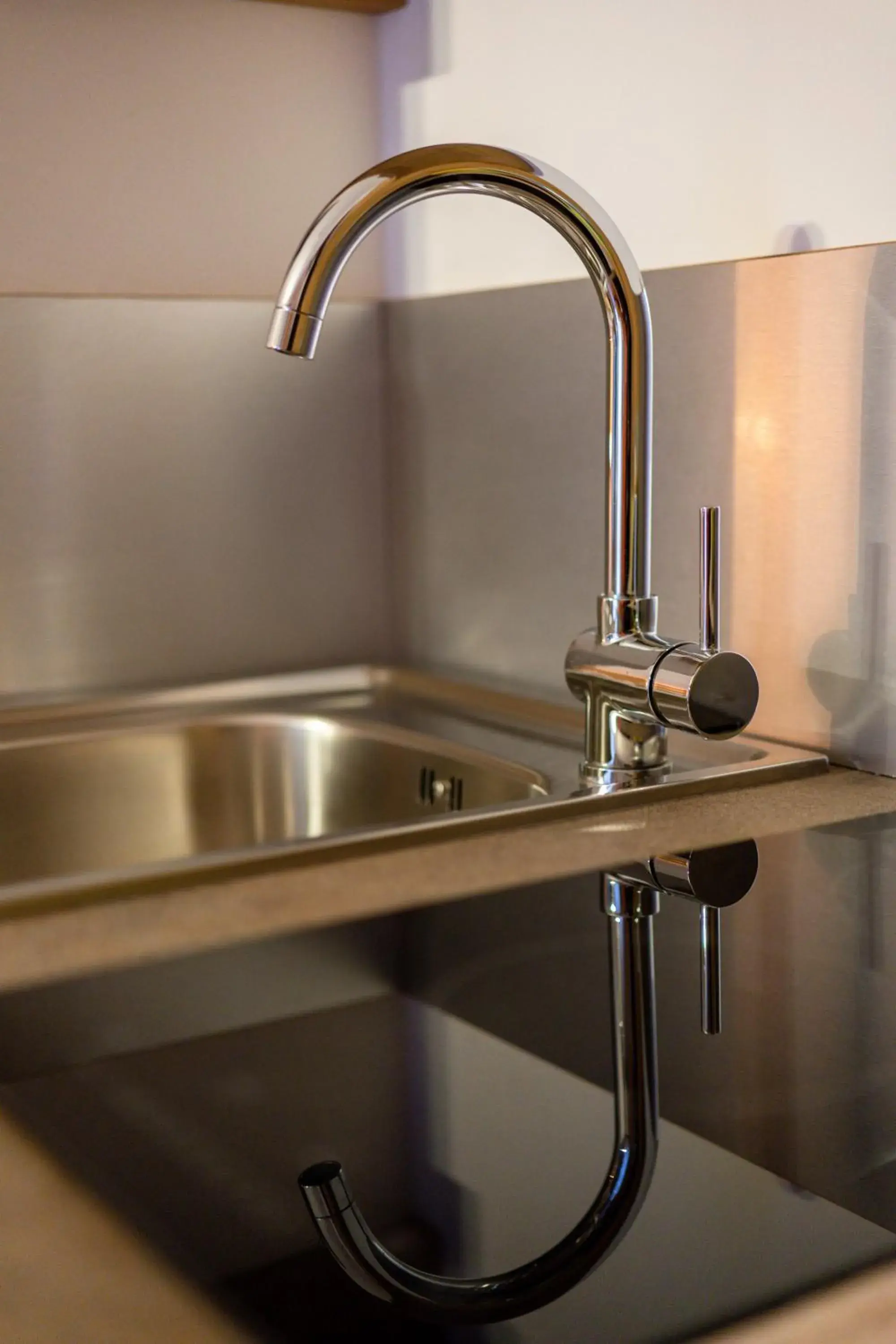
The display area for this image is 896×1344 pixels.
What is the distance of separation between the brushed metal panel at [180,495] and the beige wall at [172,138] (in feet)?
0.14

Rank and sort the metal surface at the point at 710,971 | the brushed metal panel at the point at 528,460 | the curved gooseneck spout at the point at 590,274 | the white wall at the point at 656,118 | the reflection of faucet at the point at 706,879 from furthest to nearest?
the brushed metal panel at the point at 528,460 → the white wall at the point at 656,118 → the curved gooseneck spout at the point at 590,274 → the reflection of faucet at the point at 706,879 → the metal surface at the point at 710,971

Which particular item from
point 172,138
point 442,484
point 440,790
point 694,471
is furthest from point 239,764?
point 172,138

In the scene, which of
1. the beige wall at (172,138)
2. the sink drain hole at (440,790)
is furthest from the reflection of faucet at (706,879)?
the beige wall at (172,138)

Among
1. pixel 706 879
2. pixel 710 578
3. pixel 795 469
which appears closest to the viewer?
pixel 706 879

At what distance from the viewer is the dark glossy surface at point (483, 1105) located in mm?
359

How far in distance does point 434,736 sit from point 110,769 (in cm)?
29

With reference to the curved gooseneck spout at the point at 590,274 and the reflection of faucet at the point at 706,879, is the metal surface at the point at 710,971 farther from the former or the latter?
the curved gooseneck spout at the point at 590,274

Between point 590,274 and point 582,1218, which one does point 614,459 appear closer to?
point 590,274

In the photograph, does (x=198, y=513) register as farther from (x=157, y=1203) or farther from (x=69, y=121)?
(x=157, y=1203)

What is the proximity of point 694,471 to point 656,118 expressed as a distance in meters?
0.27

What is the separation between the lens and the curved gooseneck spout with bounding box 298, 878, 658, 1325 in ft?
1.14

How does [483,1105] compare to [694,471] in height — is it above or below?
below

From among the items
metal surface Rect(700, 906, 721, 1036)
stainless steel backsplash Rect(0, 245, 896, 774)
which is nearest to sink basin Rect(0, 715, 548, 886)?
stainless steel backsplash Rect(0, 245, 896, 774)

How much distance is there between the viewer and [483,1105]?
461 mm
